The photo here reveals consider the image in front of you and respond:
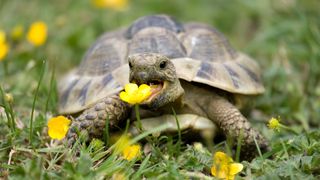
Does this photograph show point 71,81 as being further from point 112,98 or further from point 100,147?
point 100,147

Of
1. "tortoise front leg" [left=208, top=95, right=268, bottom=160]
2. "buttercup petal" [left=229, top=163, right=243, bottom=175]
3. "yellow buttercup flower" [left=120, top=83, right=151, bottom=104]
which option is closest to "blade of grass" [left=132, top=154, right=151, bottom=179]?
"yellow buttercup flower" [left=120, top=83, right=151, bottom=104]

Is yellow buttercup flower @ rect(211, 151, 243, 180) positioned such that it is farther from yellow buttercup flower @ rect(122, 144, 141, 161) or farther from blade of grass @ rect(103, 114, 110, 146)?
blade of grass @ rect(103, 114, 110, 146)

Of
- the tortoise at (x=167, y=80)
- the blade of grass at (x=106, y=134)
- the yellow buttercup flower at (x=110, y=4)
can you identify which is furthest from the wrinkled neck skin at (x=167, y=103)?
the yellow buttercup flower at (x=110, y=4)

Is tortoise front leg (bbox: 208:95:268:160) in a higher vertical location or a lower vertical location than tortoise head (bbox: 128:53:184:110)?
lower

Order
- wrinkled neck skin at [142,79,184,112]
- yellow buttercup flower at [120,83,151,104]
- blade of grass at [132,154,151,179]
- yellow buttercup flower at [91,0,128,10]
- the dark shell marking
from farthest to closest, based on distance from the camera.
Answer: yellow buttercup flower at [91,0,128,10] → the dark shell marking → wrinkled neck skin at [142,79,184,112] → yellow buttercup flower at [120,83,151,104] → blade of grass at [132,154,151,179]

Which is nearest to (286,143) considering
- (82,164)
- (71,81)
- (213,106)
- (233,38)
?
(213,106)

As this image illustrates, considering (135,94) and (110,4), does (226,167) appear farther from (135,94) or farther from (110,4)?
(110,4)
